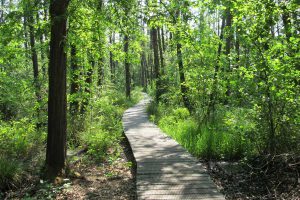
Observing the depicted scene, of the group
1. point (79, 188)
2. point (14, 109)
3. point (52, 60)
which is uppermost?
point (52, 60)

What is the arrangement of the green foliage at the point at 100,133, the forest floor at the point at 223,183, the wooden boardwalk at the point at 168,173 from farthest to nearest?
the green foliage at the point at 100,133
the forest floor at the point at 223,183
the wooden boardwalk at the point at 168,173

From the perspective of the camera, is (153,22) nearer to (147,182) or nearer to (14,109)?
(147,182)

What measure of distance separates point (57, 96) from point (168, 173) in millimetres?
2486

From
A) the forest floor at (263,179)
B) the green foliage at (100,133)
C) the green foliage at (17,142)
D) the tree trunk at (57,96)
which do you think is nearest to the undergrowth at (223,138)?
the forest floor at (263,179)

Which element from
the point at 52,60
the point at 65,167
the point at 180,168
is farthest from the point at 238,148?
the point at 52,60

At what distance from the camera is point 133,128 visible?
421 inches

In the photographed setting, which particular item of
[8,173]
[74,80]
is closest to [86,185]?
[8,173]

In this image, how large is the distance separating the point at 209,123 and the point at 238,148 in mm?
2139

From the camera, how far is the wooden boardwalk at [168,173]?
4.61 metres

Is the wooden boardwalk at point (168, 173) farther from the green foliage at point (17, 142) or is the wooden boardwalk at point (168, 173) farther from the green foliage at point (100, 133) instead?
the green foliage at point (17, 142)

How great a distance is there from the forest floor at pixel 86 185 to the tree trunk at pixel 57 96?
34 cm

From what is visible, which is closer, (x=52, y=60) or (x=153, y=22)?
(x=52, y=60)

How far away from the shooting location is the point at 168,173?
5.58 metres

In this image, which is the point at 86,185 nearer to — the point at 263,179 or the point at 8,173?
the point at 8,173
